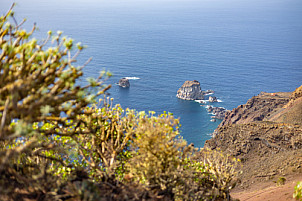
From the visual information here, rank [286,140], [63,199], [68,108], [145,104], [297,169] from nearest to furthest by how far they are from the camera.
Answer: [68,108]
[63,199]
[297,169]
[286,140]
[145,104]

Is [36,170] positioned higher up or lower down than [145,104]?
lower down

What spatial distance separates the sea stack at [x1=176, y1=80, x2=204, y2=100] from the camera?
15750 cm

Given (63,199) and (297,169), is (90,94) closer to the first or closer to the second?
(63,199)

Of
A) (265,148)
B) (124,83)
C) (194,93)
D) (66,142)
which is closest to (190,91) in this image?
(194,93)

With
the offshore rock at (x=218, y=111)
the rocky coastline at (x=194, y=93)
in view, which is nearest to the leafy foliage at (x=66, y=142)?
the offshore rock at (x=218, y=111)

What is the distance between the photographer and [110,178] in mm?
14688

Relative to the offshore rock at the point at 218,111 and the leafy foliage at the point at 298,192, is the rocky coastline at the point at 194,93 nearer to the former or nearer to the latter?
the offshore rock at the point at 218,111

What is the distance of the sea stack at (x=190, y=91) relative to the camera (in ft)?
517

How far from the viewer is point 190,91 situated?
15775cm

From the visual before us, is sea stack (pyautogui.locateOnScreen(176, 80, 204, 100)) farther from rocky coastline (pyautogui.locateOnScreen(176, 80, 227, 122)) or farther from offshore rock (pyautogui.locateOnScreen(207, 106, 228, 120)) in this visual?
offshore rock (pyautogui.locateOnScreen(207, 106, 228, 120))

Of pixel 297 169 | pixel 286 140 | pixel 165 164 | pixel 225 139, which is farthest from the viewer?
pixel 225 139

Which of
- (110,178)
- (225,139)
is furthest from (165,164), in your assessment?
(225,139)

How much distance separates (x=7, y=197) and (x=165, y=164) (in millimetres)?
6575

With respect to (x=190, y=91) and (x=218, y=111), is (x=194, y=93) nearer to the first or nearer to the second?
(x=190, y=91)
